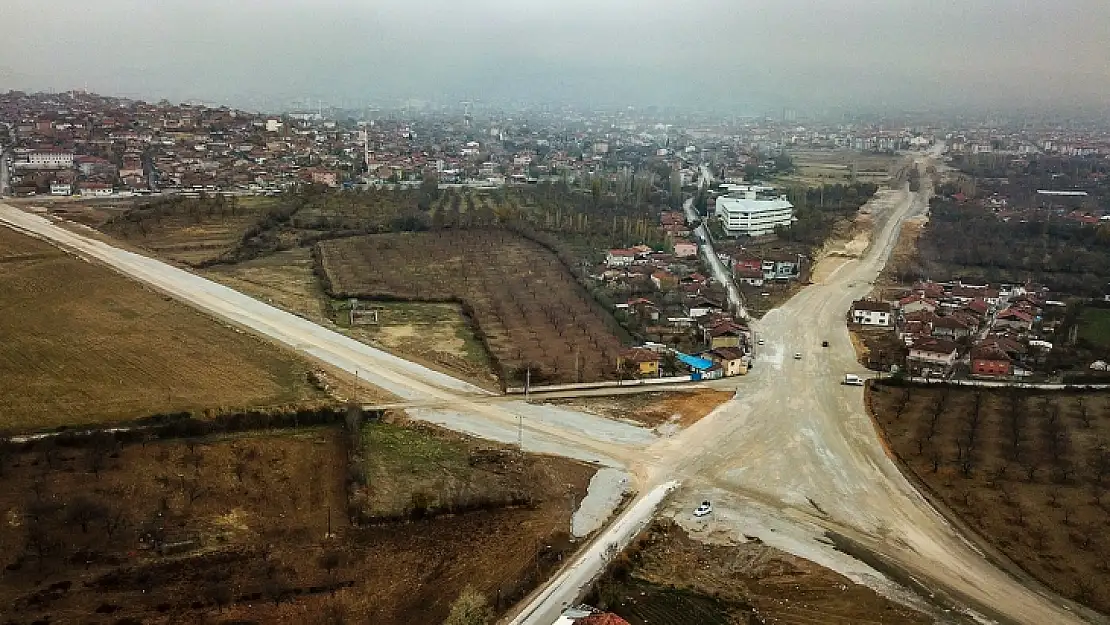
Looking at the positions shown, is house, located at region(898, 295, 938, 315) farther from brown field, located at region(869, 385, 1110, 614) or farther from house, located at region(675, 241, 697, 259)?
house, located at region(675, 241, 697, 259)

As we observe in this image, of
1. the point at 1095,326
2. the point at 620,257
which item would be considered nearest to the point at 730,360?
the point at 1095,326

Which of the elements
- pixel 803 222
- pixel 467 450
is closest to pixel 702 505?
pixel 467 450

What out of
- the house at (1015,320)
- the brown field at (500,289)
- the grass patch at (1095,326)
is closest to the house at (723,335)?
the brown field at (500,289)

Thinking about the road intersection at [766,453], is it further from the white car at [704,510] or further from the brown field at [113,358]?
the brown field at [113,358]

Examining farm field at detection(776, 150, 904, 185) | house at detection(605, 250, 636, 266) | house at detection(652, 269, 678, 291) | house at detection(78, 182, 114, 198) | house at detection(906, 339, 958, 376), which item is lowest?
house at detection(906, 339, 958, 376)

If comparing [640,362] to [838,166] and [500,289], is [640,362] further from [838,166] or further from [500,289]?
[838,166]

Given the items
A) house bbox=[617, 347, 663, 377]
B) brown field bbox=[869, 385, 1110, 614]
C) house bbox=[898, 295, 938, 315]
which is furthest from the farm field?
brown field bbox=[869, 385, 1110, 614]
